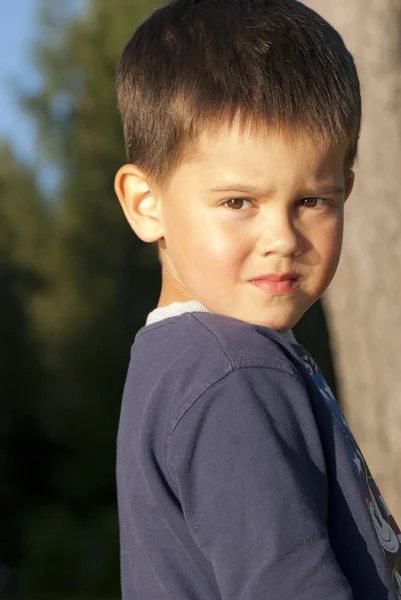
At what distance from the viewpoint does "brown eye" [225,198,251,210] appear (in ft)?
4.85

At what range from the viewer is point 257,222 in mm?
1479

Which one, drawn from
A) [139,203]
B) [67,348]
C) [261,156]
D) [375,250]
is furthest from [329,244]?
[67,348]

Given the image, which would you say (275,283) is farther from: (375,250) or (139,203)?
(375,250)

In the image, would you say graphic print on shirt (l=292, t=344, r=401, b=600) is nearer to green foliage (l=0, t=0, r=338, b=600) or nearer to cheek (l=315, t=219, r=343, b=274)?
cheek (l=315, t=219, r=343, b=274)

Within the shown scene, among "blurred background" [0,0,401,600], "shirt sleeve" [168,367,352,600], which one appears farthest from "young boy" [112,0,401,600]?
"blurred background" [0,0,401,600]

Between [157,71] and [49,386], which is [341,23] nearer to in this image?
[157,71]

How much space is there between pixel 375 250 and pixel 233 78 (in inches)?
65.8

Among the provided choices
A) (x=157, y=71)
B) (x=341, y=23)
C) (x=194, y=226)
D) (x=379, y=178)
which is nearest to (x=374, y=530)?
(x=194, y=226)

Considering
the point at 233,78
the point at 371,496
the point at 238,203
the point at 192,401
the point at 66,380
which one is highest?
the point at 233,78

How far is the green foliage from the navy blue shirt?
21.2 feet

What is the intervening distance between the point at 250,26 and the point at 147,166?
282mm

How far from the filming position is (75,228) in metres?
8.57

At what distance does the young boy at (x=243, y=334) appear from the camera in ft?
4.35

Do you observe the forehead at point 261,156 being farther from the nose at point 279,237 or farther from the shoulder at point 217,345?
the shoulder at point 217,345
